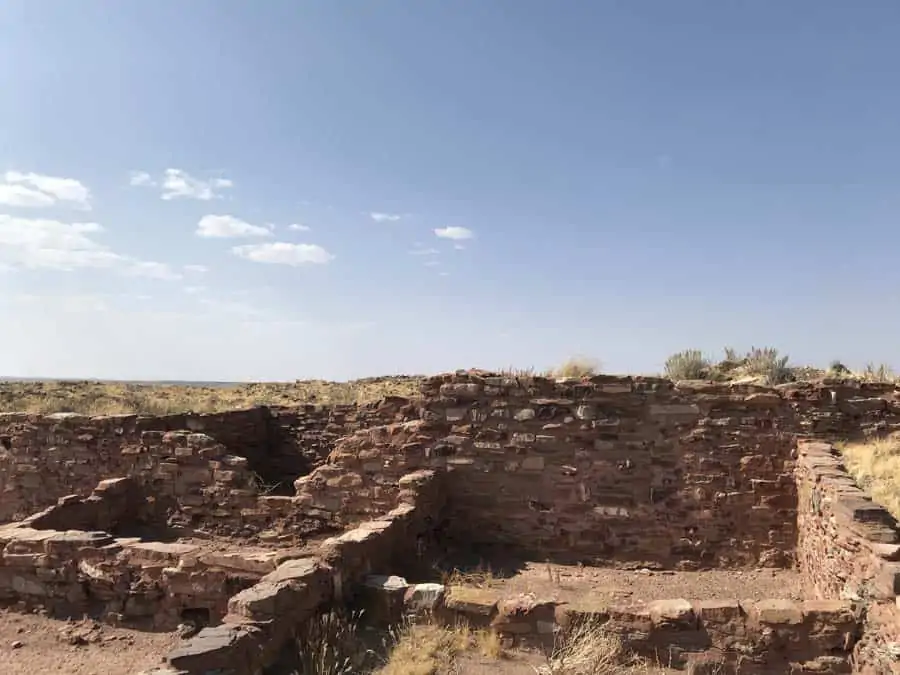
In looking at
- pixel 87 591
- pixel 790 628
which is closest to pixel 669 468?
pixel 790 628

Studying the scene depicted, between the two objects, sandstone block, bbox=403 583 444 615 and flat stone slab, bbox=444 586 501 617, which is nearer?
flat stone slab, bbox=444 586 501 617

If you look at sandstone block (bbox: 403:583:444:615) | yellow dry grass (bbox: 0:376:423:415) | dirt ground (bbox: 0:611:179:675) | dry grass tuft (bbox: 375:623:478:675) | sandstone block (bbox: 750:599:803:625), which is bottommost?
dirt ground (bbox: 0:611:179:675)

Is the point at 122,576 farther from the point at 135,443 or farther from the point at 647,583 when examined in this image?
the point at 647,583

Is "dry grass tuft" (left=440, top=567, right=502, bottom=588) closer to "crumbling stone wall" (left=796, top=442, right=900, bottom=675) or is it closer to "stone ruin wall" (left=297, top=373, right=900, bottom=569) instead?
"stone ruin wall" (left=297, top=373, right=900, bottom=569)

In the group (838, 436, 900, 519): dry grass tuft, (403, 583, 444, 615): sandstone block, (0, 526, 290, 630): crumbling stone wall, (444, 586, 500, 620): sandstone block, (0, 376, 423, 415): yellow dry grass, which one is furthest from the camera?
(0, 376, 423, 415): yellow dry grass

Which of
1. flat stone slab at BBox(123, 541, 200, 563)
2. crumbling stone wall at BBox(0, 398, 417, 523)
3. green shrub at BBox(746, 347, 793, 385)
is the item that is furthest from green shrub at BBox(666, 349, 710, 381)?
flat stone slab at BBox(123, 541, 200, 563)

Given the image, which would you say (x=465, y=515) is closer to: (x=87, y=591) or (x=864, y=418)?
(x=87, y=591)

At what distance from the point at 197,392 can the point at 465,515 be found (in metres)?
22.4

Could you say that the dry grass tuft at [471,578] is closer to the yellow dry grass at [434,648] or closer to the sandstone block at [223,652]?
the yellow dry grass at [434,648]

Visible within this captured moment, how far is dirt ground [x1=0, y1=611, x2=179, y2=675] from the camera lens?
6000 millimetres

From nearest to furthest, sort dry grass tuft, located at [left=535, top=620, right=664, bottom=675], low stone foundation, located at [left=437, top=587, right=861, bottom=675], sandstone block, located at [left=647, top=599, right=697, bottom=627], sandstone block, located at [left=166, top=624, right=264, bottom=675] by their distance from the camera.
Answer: sandstone block, located at [left=166, top=624, right=264, bottom=675] → dry grass tuft, located at [left=535, top=620, right=664, bottom=675] → low stone foundation, located at [left=437, top=587, right=861, bottom=675] → sandstone block, located at [left=647, top=599, right=697, bottom=627]

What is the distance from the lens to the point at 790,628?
5402 mm

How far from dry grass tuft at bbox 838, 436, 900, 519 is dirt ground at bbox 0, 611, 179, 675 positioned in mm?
7332

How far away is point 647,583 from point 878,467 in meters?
2.90
